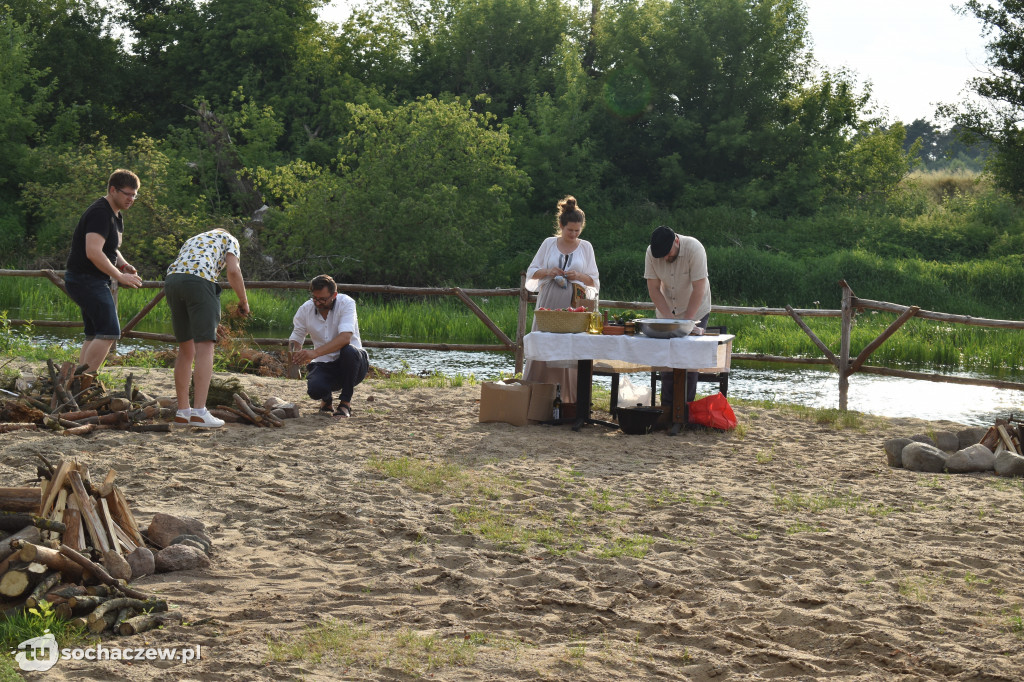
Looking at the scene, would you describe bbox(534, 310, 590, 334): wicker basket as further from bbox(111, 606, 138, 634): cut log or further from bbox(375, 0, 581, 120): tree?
bbox(375, 0, 581, 120): tree

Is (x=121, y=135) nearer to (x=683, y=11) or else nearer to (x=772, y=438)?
(x=683, y=11)

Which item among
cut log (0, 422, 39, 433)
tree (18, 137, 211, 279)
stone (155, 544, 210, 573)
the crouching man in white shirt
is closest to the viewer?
stone (155, 544, 210, 573)

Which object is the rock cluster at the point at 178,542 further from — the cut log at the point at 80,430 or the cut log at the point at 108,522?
the cut log at the point at 80,430

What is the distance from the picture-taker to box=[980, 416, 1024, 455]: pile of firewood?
691cm

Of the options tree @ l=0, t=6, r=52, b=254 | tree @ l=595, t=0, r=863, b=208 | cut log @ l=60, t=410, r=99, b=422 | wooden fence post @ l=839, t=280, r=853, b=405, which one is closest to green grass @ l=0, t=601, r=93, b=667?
cut log @ l=60, t=410, r=99, b=422

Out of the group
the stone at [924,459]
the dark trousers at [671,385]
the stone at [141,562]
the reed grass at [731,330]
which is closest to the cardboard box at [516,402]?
the dark trousers at [671,385]

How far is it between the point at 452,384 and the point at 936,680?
7.32 metres

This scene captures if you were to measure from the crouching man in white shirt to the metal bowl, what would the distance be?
2146 millimetres

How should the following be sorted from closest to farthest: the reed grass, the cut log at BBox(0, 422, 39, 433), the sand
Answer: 1. the sand
2. the cut log at BBox(0, 422, 39, 433)
3. the reed grass

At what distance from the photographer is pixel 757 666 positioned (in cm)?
333

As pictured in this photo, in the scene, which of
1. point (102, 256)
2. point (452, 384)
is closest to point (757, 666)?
point (102, 256)

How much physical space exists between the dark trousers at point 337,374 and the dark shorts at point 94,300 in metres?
1.48

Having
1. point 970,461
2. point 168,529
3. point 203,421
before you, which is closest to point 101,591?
point 168,529

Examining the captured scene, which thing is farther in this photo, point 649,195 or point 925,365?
point 649,195
